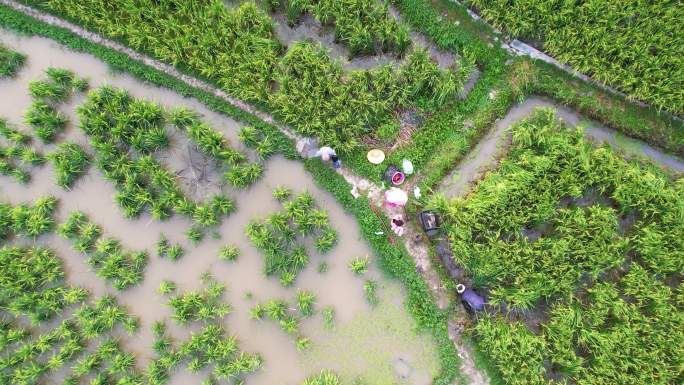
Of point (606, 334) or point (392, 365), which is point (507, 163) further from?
point (392, 365)

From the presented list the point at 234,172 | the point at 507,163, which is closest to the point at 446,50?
the point at 507,163

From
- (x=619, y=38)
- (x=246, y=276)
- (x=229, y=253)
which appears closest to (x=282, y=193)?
(x=229, y=253)

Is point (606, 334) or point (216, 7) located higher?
point (216, 7)

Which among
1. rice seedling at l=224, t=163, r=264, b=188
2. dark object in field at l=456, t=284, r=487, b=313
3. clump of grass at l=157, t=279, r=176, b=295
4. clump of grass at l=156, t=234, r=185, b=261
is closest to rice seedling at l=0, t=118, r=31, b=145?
clump of grass at l=156, t=234, r=185, b=261

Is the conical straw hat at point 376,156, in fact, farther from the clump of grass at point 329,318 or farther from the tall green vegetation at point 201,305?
the tall green vegetation at point 201,305

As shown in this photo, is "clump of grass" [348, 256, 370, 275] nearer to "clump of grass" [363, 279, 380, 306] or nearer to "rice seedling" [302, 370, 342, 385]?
"clump of grass" [363, 279, 380, 306]
